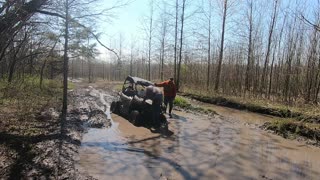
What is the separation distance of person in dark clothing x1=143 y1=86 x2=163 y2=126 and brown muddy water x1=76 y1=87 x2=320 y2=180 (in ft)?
2.15

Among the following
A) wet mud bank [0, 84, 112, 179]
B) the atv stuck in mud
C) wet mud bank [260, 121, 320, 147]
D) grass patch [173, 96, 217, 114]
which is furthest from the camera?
grass patch [173, 96, 217, 114]

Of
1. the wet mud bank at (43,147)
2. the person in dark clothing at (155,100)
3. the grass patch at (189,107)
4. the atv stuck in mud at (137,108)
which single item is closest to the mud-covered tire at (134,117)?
the atv stuck in mud at (137,108)

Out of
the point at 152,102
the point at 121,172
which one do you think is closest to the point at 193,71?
the point at 152,102

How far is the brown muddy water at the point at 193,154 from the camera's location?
303 inches

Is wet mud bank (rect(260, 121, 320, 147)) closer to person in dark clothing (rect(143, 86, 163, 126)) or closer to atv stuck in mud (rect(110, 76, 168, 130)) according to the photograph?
atv stuck in mud (rect(110, 76, 168, 130))

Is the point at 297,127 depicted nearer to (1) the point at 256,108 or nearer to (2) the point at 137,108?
(2) the point at 137,108

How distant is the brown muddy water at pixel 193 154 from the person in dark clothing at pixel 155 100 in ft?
2.15

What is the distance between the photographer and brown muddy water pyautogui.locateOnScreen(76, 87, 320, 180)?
7.68 m

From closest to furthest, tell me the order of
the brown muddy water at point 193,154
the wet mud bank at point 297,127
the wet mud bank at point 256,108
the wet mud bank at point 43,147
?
1. the wet mud bank at point 43,147
2. the brown muddy water at point 193,154
3. the wet mud bank at point 297,127
4. the wet mud bank at point 256,108

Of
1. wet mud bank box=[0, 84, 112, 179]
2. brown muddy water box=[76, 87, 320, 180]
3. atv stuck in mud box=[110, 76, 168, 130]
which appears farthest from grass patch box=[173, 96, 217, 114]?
wet mud bank box=[0, 84, 112, 179]

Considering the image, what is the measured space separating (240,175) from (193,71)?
1097 inches

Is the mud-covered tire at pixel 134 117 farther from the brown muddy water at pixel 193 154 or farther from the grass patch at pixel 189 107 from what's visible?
the grass patch at pixel 189 107

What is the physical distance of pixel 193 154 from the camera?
9.31 m

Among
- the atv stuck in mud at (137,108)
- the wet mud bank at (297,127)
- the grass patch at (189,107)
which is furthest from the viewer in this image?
the grass patch at (189,107)
